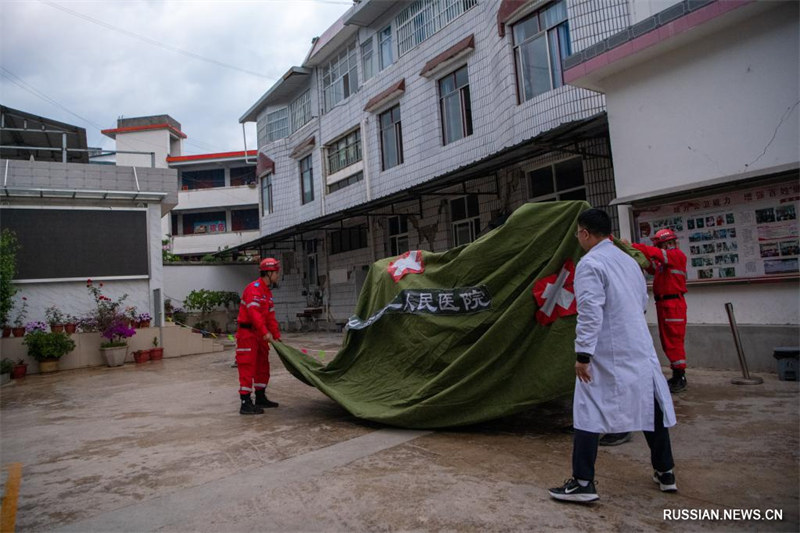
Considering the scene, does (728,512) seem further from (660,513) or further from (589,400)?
(589,400)

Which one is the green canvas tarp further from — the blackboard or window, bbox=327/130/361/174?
window, bbox=327/130/361/174

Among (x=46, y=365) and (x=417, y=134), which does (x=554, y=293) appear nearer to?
(x=417, y=134)

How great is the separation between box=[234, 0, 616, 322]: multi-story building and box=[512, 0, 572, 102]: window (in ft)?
0.08

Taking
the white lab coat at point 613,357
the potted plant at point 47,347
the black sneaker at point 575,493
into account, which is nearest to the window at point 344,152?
the potted plant at point 47,347

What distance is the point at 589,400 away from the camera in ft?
10.1

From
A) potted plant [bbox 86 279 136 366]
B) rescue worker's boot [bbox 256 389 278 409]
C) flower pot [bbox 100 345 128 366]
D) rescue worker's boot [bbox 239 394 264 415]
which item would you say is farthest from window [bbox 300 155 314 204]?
rescue worker's boot [bbox 239 394 264 415]

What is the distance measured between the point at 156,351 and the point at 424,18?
10.8 m

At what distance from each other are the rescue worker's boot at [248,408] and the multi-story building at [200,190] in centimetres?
2701

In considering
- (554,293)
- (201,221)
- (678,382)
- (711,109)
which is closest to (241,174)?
(201,221)

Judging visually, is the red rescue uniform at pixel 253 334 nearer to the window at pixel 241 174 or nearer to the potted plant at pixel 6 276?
the potted plant at pixel 6 276

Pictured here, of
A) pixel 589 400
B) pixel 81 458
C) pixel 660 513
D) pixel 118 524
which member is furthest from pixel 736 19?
pixel 81 458

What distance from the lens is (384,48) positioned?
1549 centimetres

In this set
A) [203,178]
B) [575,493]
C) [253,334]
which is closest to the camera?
[575,493]

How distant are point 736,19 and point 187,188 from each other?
3373 cm
